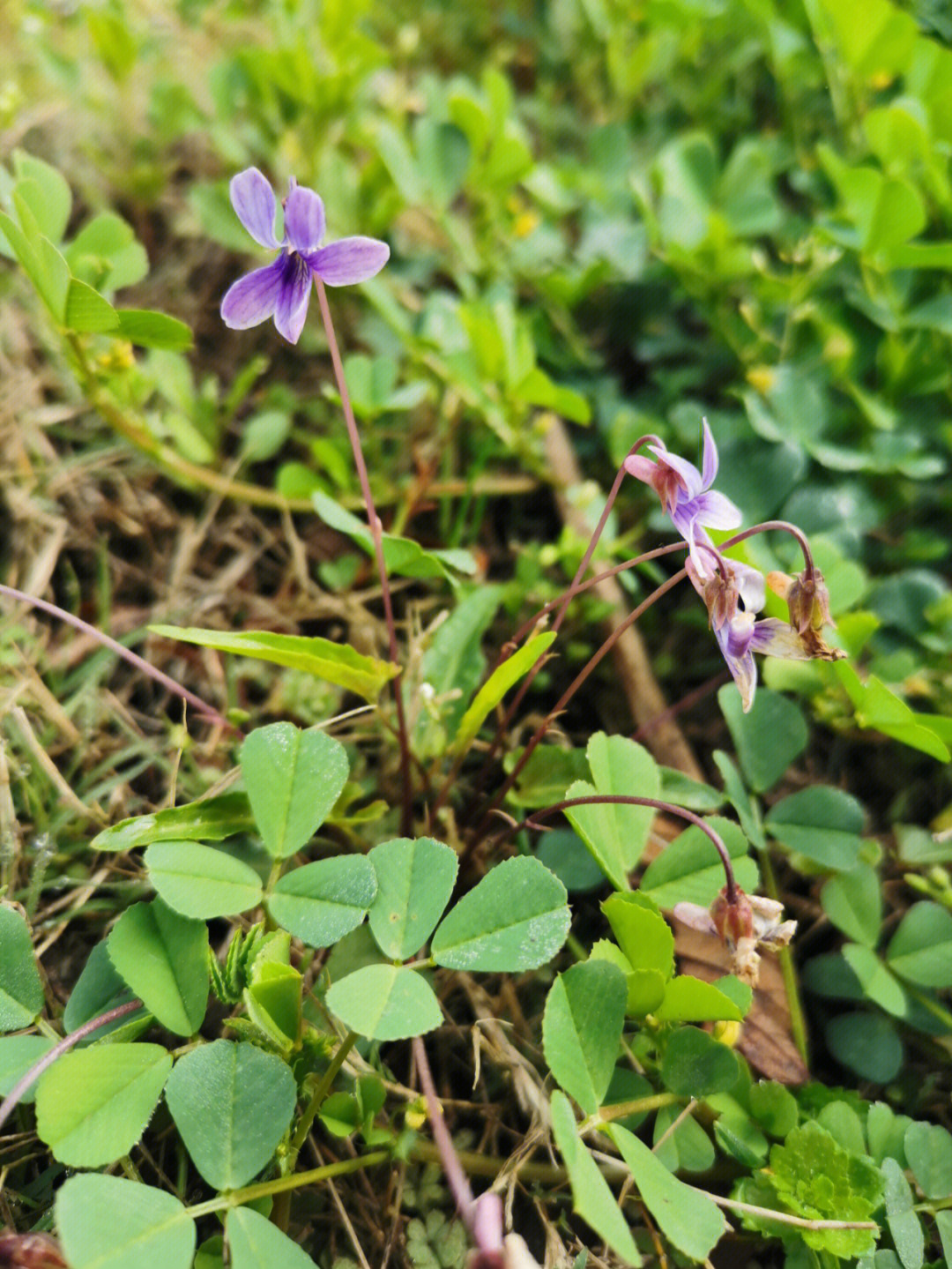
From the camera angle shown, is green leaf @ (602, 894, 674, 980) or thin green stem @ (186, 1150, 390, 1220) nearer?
thin green stem @ (186, 1150, 390, 1220)

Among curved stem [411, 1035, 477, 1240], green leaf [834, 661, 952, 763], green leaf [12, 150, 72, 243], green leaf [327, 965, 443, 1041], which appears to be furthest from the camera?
green leaf [12, 150, 72, 243]

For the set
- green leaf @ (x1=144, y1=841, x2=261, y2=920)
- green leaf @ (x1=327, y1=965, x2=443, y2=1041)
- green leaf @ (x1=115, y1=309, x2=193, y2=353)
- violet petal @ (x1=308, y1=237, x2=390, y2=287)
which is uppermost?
violet petal @ (x1=308, y1=237, x2=390, y2=287)

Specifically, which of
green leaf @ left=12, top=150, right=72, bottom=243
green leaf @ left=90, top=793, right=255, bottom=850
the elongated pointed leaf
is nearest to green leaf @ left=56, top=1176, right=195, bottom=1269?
green leaf @ left=90, top=793, right=255, bottom=850

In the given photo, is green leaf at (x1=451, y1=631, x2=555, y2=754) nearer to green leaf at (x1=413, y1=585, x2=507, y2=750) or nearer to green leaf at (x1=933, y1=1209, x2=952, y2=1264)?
green leaf at (x1=413, y1=585, x2=507, y2=750)

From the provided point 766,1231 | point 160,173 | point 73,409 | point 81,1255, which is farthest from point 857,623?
point 160,173

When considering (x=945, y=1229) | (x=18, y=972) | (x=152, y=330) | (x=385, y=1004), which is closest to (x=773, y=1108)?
(x=945, y=1229)

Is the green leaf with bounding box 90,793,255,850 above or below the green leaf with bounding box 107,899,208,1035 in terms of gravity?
above

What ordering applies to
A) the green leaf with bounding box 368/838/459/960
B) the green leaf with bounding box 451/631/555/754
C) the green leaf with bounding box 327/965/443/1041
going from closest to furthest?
the green leaf with bounding box 327/965/443/1041
the green leaf with bounding box 368/838/459/960
the green leaf with bounding box 451/631/555/754
